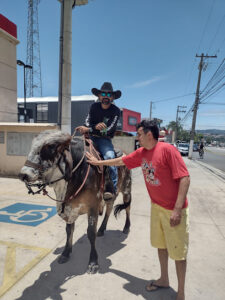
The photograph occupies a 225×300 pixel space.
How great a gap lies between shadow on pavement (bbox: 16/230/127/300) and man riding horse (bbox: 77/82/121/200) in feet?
3.22

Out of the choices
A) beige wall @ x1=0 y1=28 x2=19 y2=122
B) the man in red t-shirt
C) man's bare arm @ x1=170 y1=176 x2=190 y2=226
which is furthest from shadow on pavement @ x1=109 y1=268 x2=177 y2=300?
beige wall @ x1=0 y1=28 x2=19 y2=122

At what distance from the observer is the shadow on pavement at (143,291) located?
2.24 m

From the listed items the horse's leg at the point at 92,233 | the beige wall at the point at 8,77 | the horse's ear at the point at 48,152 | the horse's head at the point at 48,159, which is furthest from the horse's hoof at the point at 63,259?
the beige wall at the point at 8,77

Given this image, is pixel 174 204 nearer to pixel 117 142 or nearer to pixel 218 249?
pixel 218 249

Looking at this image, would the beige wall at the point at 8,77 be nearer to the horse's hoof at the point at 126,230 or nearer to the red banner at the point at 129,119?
the horse's hoof at the point at 126,230

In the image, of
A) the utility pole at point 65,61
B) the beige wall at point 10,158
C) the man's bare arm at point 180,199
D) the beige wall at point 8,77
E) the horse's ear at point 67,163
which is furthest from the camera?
the beige wall at point 8,77

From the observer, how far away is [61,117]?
25.4ft

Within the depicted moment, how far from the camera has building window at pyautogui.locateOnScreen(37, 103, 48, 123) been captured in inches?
984

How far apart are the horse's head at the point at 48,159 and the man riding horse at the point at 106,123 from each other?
35.4 inches

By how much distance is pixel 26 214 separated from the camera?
4.38 m

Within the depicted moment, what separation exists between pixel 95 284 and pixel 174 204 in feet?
4.98

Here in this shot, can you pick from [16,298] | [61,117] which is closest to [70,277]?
[16,298]

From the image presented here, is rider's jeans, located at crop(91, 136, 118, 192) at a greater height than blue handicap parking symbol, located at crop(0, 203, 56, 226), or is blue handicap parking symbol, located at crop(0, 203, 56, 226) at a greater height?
rider's jeans, located at crop(91, 136, 118, 192)

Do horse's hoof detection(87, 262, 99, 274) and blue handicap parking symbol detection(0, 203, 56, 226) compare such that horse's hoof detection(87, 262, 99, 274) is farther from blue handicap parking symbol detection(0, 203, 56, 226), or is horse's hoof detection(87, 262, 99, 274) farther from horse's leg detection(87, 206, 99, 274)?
blue handicap parking symbol detection(0, 203, 56, 226)
